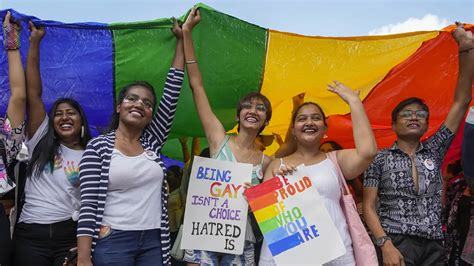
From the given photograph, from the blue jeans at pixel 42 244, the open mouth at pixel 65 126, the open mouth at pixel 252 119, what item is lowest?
the blue jeans at pixel 42 244

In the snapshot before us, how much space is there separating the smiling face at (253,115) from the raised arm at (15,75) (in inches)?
53.6

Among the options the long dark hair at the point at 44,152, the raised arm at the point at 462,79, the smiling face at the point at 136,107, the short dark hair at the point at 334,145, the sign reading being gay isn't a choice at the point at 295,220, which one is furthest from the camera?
the short dark hair at the point at 334,145

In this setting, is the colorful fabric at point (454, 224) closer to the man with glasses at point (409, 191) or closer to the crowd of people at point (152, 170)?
the crowd of people at point (152, 170)

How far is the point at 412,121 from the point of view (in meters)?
3.47

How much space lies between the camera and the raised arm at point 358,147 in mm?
3023

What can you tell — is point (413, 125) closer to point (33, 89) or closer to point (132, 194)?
point (132, 194)

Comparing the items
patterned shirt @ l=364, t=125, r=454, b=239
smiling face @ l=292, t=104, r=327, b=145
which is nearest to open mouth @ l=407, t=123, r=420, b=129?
patterned shirt @ l=364, t=125, r=454, b=239

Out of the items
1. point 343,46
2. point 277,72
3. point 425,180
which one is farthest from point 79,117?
point 425,180

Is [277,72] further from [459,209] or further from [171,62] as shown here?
[459,209]

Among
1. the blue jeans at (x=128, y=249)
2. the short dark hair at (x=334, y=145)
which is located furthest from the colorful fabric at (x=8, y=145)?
the short dark hair at (x=334, y=145)

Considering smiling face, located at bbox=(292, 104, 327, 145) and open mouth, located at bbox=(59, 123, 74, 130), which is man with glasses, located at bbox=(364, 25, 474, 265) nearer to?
smiling face, located at bbox=(292, 104, 327, 145)

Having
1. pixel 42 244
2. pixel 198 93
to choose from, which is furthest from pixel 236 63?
pixel 42 244

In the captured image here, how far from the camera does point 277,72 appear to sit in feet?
13.1

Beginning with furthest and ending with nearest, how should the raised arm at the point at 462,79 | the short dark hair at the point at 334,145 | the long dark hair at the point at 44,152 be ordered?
the short dark hair at the point at 334,145
the raised arm at the point at 462,79
the long dark hair at the point at 44,152
